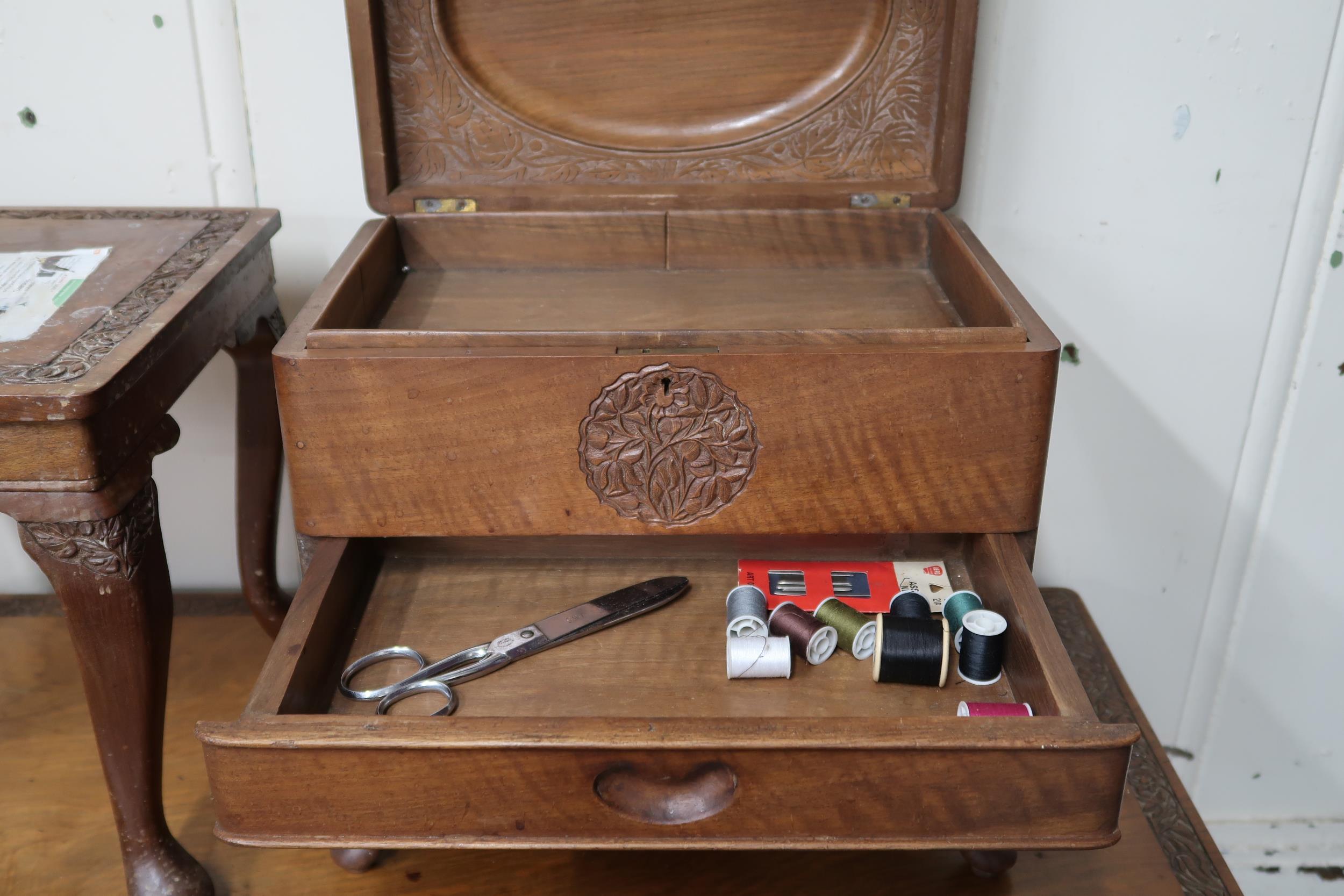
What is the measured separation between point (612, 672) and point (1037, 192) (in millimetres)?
869

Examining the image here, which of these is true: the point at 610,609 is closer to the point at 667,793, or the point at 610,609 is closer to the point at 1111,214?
the point at 667,793

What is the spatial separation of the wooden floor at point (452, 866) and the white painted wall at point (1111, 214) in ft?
1.57

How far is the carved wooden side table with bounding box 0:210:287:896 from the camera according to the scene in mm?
903

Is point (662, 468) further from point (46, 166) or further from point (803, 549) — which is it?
point (46, 166)

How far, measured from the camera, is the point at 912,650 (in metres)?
A: 0.95

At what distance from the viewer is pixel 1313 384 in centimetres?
150

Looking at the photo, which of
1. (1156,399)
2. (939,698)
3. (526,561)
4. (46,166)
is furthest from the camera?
(1156,399)

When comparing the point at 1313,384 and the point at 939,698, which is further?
the point at 1313,384

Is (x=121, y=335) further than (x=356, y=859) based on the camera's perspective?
No

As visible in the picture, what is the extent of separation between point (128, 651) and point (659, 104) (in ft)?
2.77

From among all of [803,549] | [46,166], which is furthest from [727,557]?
[46,166]

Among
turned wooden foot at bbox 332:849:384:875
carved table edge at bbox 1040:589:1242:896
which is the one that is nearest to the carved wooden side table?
turned wooden foot at bbox 332:849:384:875

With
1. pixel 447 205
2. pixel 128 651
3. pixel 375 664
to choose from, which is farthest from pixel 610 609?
pixel 447 205

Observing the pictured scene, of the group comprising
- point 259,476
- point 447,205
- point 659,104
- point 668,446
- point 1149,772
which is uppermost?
point 659,104
